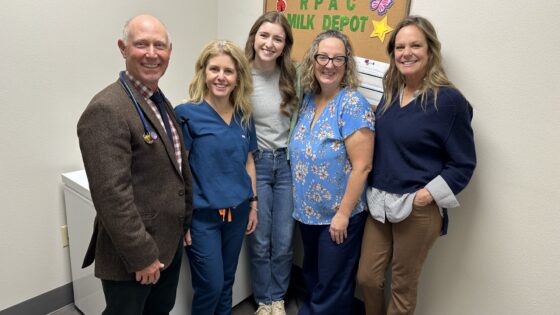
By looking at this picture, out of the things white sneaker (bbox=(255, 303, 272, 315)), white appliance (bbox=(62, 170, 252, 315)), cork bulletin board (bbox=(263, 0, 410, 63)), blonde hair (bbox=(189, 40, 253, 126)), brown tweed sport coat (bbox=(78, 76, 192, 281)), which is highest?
cork bulletin board (bbox=(263, 0, 410, 63))

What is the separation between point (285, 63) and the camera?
1.76m

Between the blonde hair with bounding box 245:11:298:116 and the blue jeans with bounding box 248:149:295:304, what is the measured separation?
0.73ft

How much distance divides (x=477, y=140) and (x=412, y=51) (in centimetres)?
46

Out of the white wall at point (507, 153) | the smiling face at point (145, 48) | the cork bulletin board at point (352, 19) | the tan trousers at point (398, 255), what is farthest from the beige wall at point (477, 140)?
the smiling face at point (145, 48)

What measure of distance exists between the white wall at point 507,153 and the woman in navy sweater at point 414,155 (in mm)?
Result: 157

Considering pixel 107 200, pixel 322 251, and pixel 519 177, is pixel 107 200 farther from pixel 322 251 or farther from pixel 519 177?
pixel 519 177

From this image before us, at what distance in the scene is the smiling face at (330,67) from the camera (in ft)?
5.09

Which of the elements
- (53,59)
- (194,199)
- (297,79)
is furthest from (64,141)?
(297,79)

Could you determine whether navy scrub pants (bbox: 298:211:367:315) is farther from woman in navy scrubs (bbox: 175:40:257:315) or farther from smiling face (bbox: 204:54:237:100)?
smiling face (bbox: 204:54:237:100)

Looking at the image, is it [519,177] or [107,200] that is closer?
[107,200]

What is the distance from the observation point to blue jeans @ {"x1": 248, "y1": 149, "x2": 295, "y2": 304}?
5.86ft

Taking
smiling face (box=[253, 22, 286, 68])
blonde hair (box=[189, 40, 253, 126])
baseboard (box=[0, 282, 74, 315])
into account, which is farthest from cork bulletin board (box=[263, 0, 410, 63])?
baseboard (box=[0, 282, 74, 315])

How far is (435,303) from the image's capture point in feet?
5.82

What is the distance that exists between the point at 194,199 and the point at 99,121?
552 mm
